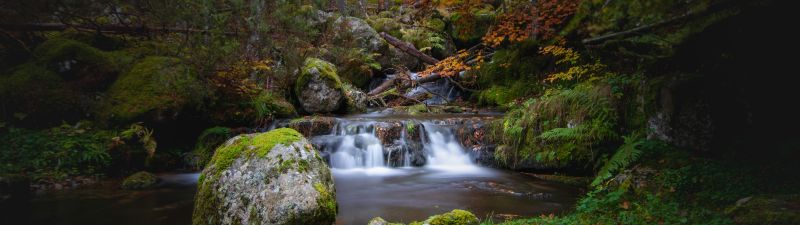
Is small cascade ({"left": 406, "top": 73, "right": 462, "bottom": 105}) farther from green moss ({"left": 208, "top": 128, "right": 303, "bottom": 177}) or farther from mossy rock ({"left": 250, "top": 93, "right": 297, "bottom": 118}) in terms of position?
green moss ({"left": 208, "top": 128, "right": 303, "bottom": 177})

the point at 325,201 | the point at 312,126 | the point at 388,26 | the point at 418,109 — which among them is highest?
the point at 388,26

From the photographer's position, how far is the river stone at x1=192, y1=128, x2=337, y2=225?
169 inches

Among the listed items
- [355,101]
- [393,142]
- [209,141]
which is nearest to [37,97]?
[209,141]

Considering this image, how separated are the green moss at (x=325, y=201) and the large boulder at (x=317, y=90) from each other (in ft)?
25.5

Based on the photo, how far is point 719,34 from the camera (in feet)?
14.4

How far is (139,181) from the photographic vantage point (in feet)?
24.2

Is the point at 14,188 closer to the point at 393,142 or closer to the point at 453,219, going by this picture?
the point at 393,142

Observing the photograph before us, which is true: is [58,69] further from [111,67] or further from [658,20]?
[658,20]

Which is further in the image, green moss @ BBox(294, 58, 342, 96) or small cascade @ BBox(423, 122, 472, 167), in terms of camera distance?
green moss @ BBox(294, 58, 342, 96)

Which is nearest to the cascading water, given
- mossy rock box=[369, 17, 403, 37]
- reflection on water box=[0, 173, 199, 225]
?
reflection on water box=[0, 173, 199, 225]

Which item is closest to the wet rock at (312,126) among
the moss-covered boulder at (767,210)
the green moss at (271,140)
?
the green moss at (271,140)

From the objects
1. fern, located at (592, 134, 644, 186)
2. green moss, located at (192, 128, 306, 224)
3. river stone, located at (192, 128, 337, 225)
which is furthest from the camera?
fern, located at (592, 134, 644, 186)

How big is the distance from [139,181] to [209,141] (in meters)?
2.04

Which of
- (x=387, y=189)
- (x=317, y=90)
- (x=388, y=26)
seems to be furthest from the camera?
(x=388, y=26)
